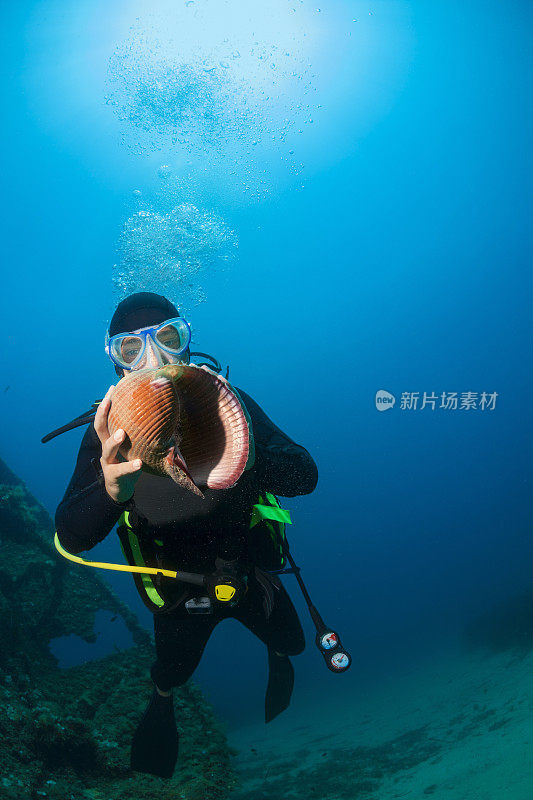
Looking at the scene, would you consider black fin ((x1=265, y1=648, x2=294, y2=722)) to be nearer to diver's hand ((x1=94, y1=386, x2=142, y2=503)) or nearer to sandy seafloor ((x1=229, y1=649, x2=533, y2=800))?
sandy seafloor ((x1=229, y1=649, x2=533, y2=800))

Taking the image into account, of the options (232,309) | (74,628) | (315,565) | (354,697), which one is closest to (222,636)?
(315,565)

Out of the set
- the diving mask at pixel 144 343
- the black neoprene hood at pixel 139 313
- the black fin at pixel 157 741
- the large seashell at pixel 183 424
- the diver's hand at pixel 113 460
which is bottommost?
the black fin at pixel 157 741

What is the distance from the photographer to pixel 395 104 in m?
22.8

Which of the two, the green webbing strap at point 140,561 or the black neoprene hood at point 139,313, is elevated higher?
the black neoprene hood at point 139,313

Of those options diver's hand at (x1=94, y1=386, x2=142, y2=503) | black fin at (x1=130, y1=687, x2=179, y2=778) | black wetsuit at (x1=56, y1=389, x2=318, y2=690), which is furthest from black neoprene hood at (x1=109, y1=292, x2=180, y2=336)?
black fin at (x1=130, y1=687, x2=179, y2=778)

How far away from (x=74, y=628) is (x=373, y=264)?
143ft

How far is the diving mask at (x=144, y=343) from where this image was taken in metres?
2.63

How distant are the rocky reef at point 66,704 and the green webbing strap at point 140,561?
5.64 feet

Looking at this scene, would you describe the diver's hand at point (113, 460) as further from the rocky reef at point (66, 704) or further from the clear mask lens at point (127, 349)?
the rocky reef at point (66, 704)

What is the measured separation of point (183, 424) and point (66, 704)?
16.7 ft

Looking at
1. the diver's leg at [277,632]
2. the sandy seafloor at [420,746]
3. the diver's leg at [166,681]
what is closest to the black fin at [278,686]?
the diver's leg at [277,632]

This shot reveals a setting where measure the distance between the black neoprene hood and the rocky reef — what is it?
3393 mm

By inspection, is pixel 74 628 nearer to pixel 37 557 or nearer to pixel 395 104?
pixel 37 557

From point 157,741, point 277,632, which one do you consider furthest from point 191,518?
point 157,741
